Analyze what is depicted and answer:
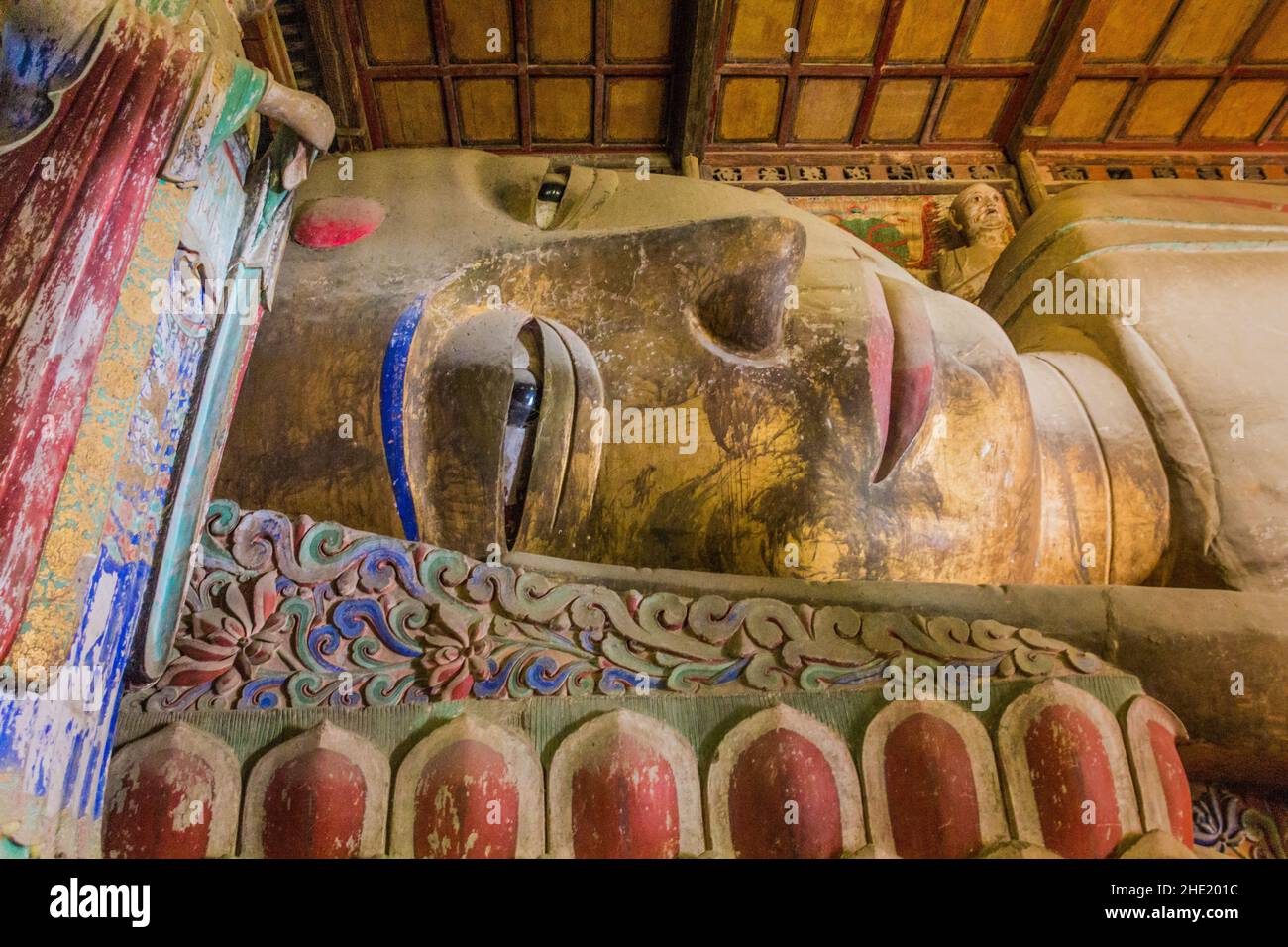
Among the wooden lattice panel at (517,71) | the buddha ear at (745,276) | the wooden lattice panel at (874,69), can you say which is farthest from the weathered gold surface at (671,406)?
the wooden lattice panel at (874,69)

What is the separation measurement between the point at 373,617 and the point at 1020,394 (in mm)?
1433

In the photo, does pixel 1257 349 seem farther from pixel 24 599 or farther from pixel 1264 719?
pixel 24 599

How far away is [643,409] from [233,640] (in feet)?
2.90

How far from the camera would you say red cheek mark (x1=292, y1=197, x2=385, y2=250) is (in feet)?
6.90

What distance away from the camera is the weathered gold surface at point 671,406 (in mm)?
1830

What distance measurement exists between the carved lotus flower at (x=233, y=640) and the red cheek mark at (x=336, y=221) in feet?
2.82

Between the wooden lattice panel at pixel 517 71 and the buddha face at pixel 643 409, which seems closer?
the buddha face at pixel 643 409

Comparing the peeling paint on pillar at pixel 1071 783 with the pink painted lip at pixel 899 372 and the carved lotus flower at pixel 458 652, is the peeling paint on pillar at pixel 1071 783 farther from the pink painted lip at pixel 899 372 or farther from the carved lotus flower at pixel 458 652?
the carved lotus flower at pixel 458 652

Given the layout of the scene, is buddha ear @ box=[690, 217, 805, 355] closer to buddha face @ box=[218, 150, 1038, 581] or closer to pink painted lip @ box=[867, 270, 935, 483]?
buddha face @ box=[218, 150, 1038, 581]

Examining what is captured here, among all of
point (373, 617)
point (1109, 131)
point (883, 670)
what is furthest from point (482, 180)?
point (1109, 131)

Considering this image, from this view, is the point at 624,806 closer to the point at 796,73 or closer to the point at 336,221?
the point at 336,221

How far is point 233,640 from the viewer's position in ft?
5.14

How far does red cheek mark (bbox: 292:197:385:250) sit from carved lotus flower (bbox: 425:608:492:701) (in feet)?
3.16

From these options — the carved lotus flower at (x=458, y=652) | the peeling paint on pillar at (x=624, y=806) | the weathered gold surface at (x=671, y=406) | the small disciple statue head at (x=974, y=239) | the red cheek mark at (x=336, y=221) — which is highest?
the small disciple statue head at (x=974, y=239)
